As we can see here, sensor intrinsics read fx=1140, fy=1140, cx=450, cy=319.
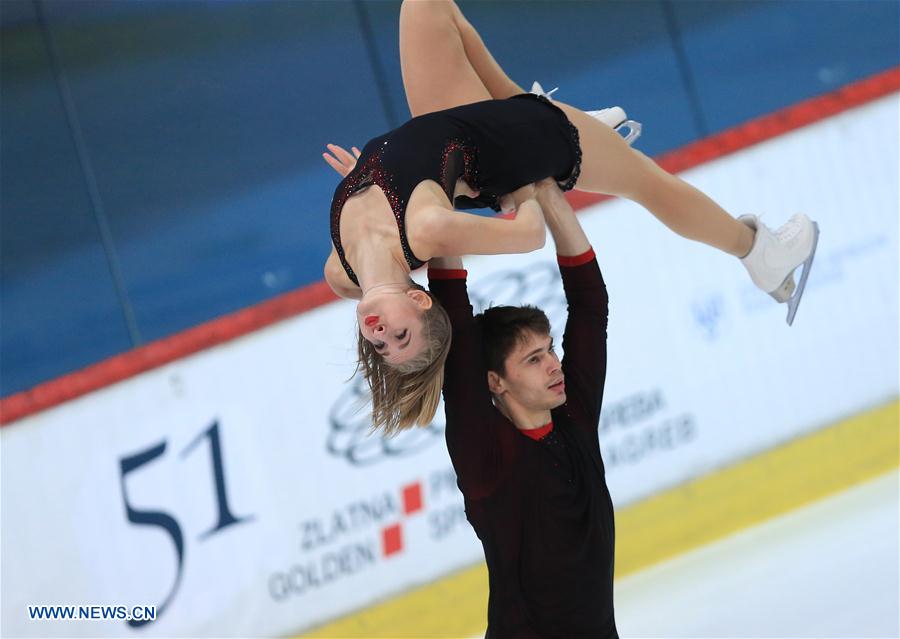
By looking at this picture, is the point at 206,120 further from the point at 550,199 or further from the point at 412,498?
the point at 550,199

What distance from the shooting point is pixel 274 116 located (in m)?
4.92

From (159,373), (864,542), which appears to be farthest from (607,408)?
(159,373)

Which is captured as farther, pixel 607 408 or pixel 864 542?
pixel 607 408

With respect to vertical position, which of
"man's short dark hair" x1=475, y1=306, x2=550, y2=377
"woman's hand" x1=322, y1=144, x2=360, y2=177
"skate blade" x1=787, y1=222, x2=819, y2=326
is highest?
"woman's hand" x1=322, y1=144, x2=360, y2=177

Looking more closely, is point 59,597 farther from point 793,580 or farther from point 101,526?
point 793,580

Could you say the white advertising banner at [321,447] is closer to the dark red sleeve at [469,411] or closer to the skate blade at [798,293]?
the skate blade at [798,293]

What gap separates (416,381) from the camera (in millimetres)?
2293

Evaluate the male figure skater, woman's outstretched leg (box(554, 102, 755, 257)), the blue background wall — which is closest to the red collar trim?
the male figure skater

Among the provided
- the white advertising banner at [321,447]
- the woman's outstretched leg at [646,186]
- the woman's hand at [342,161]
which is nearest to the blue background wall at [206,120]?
the white advertising banner at [321,447]

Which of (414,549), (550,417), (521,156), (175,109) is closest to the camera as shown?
(550,417)

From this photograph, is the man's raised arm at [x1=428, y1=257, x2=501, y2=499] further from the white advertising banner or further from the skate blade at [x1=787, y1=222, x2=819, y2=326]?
the white advertising banner

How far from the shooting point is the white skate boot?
3.11 metres

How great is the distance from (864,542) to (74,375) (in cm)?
307

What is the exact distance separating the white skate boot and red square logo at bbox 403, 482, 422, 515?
5.75 ft
